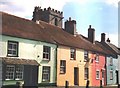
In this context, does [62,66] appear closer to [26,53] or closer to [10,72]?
[26,53]

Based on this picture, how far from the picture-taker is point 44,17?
59.7m

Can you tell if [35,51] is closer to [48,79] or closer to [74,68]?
[48,79]

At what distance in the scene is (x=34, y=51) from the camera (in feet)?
92.7

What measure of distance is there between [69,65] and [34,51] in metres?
6.60

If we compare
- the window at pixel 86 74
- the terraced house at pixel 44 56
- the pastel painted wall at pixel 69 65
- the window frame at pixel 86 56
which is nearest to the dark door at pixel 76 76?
the terraced house at pixel 44 56

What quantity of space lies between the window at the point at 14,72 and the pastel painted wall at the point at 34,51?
1.19 m

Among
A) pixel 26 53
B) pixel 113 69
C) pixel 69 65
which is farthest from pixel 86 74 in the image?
pixel 26 53

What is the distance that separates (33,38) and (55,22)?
3288 cm

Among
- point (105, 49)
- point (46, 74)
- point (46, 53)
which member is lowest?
point (46, 74)

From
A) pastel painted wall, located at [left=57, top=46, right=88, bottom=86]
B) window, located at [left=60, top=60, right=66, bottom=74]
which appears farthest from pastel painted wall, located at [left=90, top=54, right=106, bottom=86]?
window, located at [left=60, top=60, right=66, bottom=74]

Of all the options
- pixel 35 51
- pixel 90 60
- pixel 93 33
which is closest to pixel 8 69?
pixel 35 51

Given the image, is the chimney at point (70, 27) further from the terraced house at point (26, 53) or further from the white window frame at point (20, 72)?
the white window frame at point (20, 72)

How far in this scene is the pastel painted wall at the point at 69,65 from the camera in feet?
103

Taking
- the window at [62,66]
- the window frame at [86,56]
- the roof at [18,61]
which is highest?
the window frame at [86,56]
